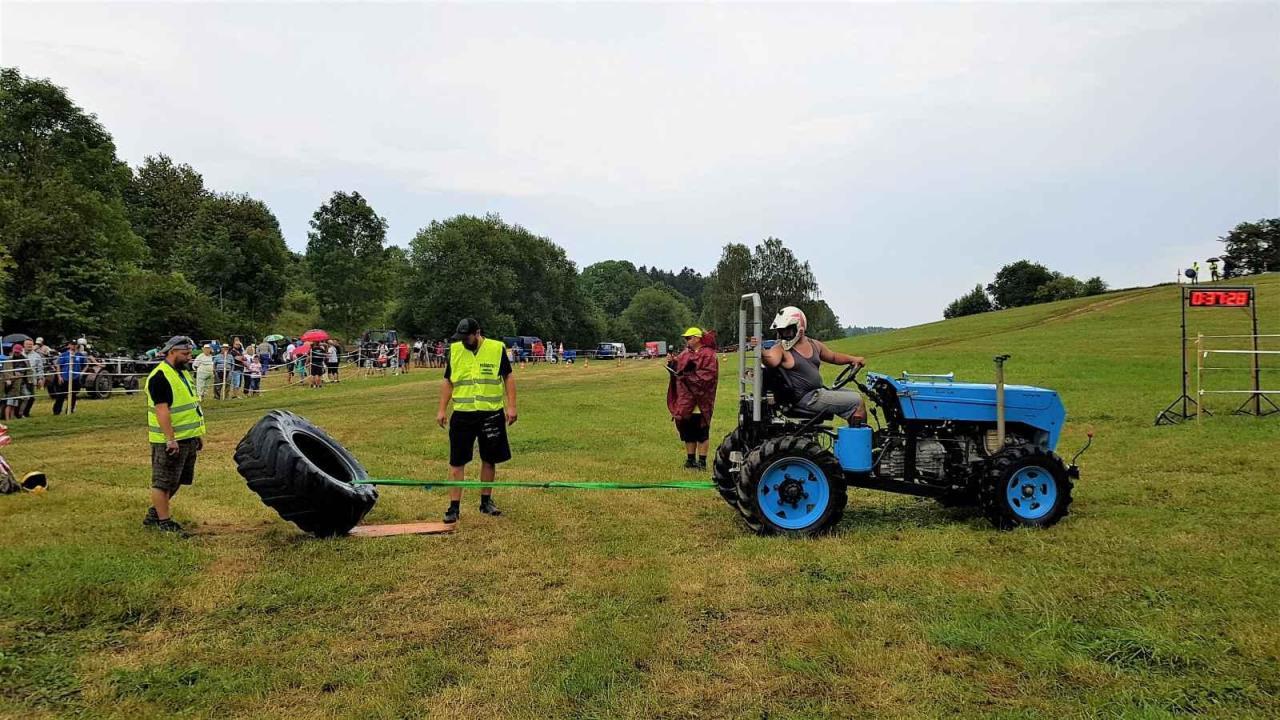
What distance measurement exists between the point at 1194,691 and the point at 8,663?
19.9 feet

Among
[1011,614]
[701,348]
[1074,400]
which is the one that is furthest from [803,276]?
[1011,614]

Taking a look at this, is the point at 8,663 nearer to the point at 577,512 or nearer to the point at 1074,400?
the point at 577,512

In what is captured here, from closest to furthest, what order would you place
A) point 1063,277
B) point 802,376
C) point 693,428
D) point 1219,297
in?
point 802,376 < point 693,428 < point 1219,297 < point 1063,277

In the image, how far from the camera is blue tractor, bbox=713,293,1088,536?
644 centimetres

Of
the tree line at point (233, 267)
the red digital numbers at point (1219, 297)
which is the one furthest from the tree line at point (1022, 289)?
the red digital numbers at point (1219, 297)

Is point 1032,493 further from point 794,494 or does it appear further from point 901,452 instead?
point 794,494

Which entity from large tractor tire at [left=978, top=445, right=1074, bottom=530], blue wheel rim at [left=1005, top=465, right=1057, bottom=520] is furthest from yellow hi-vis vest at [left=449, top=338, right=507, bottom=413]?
blue wheel rim at [left=1005, top=465, right=1057, bottom=520]

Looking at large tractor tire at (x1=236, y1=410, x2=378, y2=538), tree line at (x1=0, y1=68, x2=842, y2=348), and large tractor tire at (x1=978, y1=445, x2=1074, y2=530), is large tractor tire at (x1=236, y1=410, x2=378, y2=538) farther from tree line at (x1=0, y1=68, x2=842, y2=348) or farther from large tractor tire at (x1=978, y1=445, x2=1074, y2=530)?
tree line at (x1=0, y1=68, x2=842, y2=348)

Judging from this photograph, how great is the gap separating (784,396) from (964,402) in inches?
63.7

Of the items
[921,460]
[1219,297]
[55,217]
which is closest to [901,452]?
[921,460]

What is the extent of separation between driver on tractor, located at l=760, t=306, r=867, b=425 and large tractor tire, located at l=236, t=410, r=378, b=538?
154 inches

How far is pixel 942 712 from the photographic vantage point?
3449 millimetres

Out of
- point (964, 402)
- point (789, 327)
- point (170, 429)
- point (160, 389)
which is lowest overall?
point (170, 429)

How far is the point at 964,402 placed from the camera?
6.76 metres
